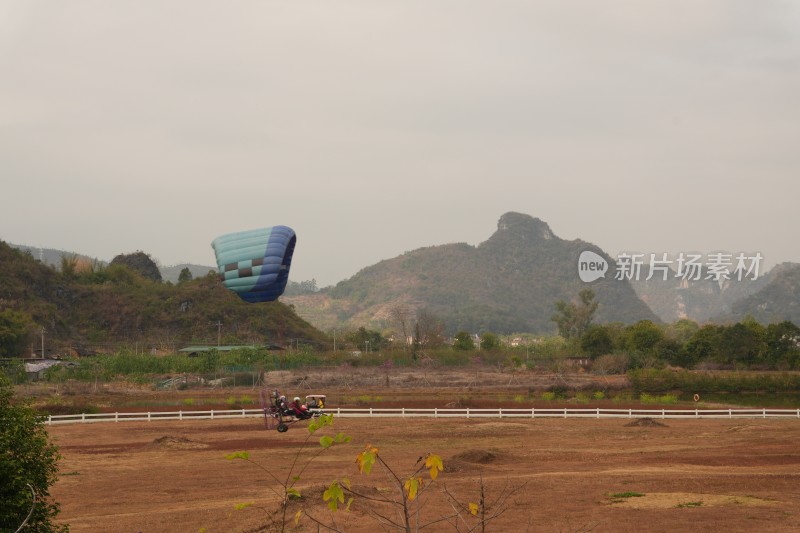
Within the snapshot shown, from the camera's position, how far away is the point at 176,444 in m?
→ 38.9

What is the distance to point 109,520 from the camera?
23812 mm

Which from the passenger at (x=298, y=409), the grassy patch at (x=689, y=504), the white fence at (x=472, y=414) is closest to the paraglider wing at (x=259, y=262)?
the white fence at (x=472, y=414)

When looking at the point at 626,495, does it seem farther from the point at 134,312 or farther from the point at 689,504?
the point at 134,312

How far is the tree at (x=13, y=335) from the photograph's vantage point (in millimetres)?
91844

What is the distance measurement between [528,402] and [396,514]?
38.5 m

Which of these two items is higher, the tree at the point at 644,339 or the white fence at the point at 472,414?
the tree at the point at 644,339

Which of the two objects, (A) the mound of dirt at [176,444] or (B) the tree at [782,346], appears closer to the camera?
(A) the mound of dirt at [176,444]

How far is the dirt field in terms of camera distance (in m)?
22.5

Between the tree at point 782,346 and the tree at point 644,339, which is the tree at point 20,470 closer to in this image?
the tree at point 782,346

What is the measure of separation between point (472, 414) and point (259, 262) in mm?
19287

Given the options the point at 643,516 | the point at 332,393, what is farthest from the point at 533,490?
the point at 332,393

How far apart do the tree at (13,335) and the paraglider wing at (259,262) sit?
124ft

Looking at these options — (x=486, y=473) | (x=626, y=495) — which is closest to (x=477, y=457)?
(x=486, y=473)

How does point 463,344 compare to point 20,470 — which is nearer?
point 20,470
